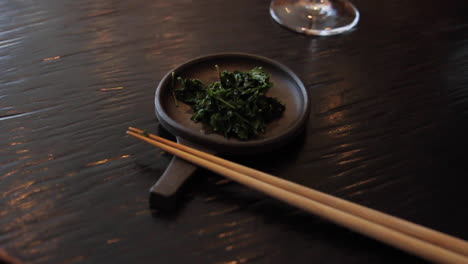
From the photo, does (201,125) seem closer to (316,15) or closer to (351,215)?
(351,215)

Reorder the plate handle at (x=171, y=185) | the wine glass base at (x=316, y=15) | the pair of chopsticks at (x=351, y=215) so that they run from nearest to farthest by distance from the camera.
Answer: the pair of chopsticks at (x=351, y=215)
the plate handle at (x=171, y=185)
the wine glass base at (x=316, y=15)

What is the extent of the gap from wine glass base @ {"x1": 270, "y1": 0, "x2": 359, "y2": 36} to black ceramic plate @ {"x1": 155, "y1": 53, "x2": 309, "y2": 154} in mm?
487

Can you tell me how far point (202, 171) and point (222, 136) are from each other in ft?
0.39

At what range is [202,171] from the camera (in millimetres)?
1080

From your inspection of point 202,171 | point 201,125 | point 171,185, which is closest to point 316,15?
point 201,125

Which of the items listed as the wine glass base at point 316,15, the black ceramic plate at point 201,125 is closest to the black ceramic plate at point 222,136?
the black ceramic plate at point 201,125

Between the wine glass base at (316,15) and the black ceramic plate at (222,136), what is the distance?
19.2 inches

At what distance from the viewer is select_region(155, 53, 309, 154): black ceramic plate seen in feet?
3.53

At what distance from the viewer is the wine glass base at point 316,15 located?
5.76ft

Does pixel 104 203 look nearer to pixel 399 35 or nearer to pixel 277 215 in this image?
pixel 277 215

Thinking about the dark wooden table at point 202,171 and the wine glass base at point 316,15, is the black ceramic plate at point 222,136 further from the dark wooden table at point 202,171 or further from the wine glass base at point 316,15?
the wine glass base at point 316,15

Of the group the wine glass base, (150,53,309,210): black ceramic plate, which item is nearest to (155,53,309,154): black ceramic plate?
(150,53,309,210): black ceramic plate

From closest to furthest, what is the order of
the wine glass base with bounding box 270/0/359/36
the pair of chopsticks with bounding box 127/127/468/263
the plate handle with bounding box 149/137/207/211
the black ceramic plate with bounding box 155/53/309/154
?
the pair of chopsticks with bounding box 127/127/468/263 < the plate handle with bounding box 149/137/207/211 < the black ceramic plate with bounding box 155/53/309/154 < the wine glass base with bounding box 270/0/359/36

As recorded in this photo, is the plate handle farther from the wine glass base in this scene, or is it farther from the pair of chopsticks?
the wine glass base
